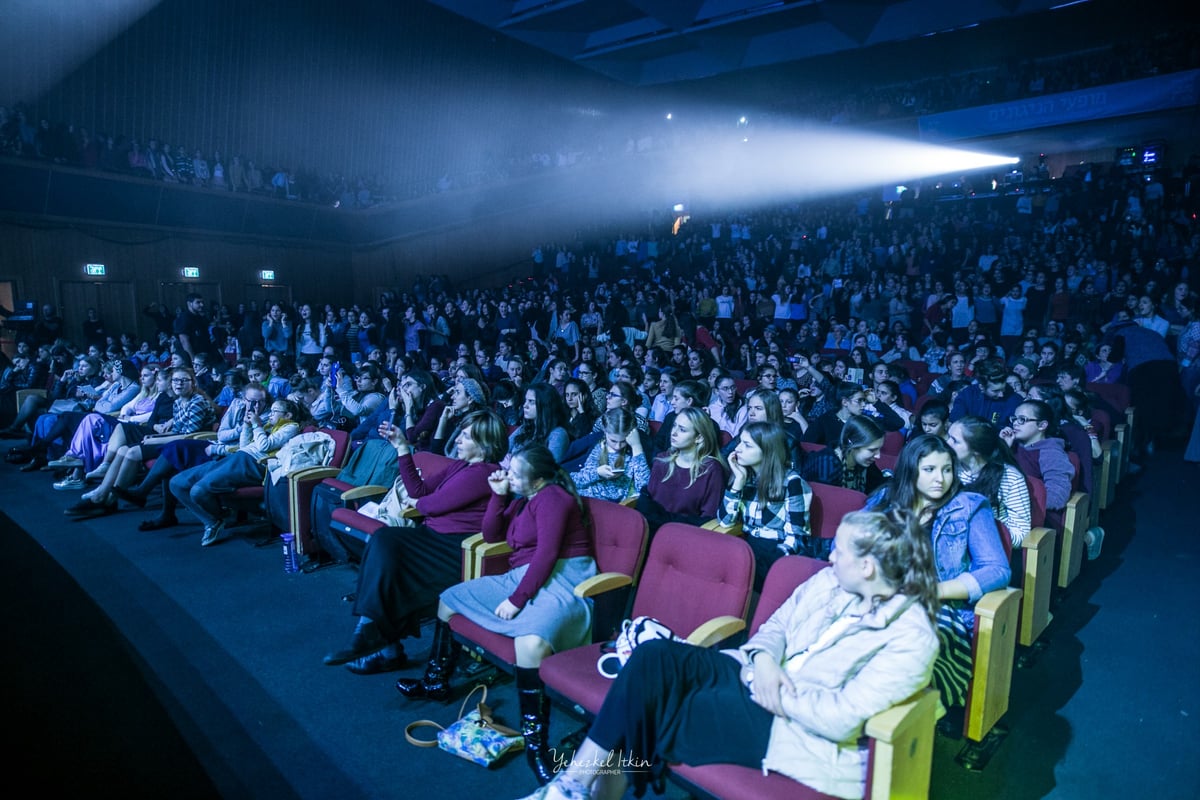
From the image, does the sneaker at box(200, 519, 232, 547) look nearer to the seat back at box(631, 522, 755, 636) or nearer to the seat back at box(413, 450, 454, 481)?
the seat back at box(413, 450, 454, 481)

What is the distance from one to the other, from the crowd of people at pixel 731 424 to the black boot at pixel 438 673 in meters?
0.01

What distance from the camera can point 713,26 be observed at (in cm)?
1534

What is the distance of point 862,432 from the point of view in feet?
12.0

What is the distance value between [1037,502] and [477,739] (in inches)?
102

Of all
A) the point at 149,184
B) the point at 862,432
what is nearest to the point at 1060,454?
the point at 862,432

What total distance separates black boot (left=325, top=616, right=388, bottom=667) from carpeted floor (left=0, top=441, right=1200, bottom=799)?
0.28ft

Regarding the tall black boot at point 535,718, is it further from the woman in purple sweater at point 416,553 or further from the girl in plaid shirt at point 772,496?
the girl in plaid shirt at point 772,496

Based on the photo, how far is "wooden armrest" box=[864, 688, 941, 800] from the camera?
5.63 ft

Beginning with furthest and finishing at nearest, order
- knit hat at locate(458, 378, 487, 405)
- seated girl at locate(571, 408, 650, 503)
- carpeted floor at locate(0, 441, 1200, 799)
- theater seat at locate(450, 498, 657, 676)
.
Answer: knit hat at locate(458, 378, 487, 405) < seated girl at locate(571, 408, 650, 503) < theater seat at locate(450, 498, 657, 676) < carpeted floor at locate(0, 441, 1200, 799)

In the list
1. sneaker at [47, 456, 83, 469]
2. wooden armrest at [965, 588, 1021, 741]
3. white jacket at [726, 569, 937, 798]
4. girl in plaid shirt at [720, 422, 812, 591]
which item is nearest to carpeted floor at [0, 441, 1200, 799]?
wooden armrest at [965, 588, 1021, 741]

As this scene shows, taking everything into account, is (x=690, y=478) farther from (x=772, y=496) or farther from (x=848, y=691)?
(x=848, y=691)

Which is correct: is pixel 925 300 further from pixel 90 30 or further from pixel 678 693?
pixel 90 30

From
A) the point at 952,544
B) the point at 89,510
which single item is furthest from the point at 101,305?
A: the point at 952,544

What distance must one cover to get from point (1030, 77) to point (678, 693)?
17.6 meters
